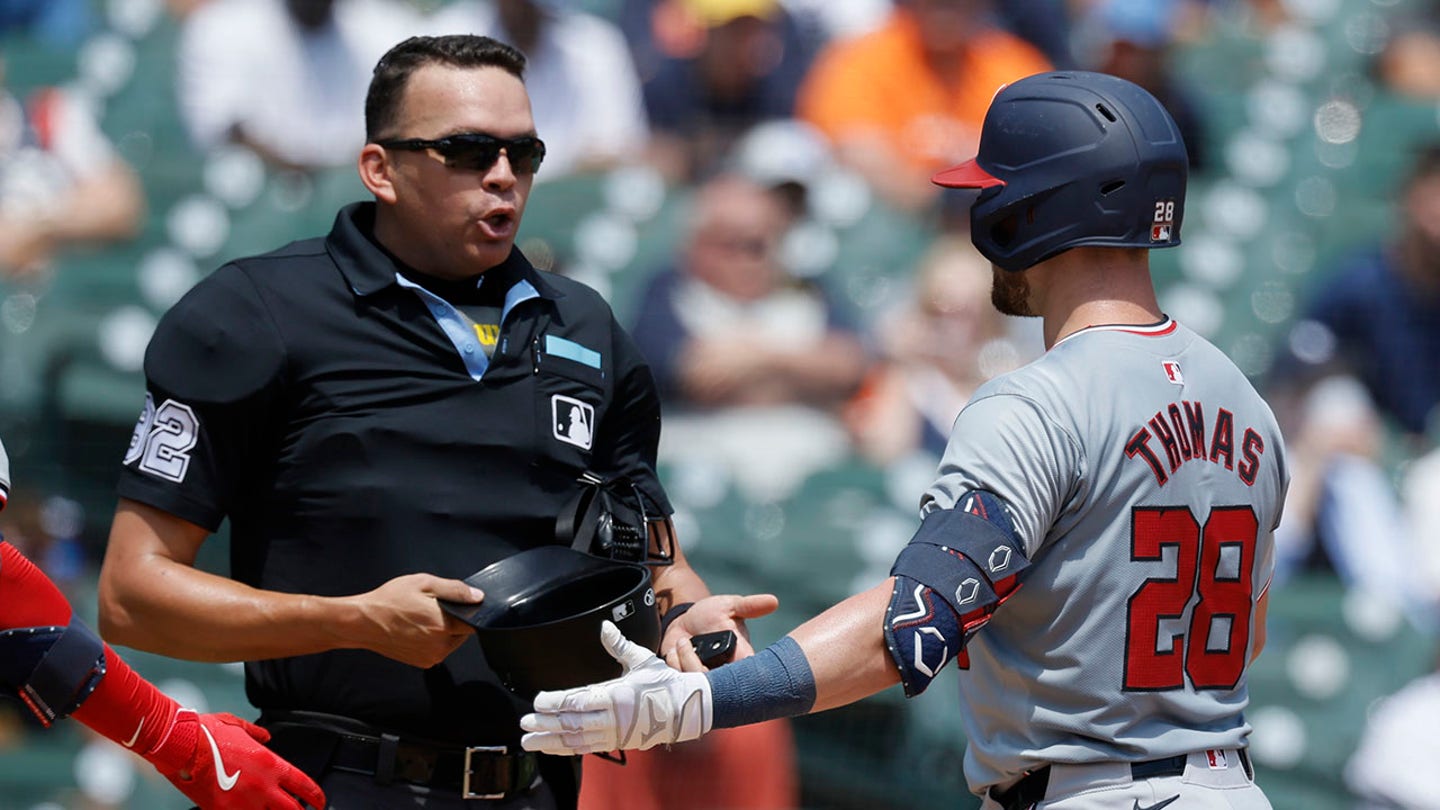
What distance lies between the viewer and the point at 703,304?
696cm

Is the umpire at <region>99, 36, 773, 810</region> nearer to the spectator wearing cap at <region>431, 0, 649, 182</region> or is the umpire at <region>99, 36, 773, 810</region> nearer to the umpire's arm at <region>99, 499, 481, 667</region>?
the umpire's arm at <region>99, 499, 481, 667</region>

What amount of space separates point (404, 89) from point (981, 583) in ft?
4.87

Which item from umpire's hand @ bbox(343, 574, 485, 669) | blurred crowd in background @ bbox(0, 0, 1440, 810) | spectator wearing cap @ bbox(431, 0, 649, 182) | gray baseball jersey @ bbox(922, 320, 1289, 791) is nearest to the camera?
gray baseball jersey @ bbox(922, 320, 1289, 791)

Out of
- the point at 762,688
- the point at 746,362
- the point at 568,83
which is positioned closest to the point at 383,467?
the point at 762,688

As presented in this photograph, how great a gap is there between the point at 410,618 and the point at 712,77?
17.8 feet

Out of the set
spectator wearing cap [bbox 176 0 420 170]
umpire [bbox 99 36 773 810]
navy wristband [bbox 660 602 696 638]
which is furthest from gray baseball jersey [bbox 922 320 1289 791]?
spectator wearing cap [bbox 176 0 420 170]

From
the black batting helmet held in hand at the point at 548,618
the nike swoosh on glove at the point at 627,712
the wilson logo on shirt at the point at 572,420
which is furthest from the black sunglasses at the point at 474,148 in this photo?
the nike swoosh on glove at the point at 627,712

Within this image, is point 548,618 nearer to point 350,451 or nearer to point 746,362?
point 350,451

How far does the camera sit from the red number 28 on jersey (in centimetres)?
242

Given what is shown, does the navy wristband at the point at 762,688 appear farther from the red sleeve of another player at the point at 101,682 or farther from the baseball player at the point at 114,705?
the red sleeve of another player at the point at 101,682

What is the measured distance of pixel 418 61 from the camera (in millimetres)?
3068

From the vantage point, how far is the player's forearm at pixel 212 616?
267 cm

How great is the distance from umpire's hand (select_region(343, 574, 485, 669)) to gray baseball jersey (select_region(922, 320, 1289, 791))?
2.53 feet

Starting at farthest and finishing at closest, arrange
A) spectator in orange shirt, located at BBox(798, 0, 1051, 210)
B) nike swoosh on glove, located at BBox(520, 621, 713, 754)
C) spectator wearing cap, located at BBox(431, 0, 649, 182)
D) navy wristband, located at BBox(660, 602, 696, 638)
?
spectator in orange shirt, located at BBox(798, 0, 1051, 210), spectator wearing cap, located at BBox(431, 0, 649, 182), navy wristband, located at BBox(660, 602, 696, 638), nike swoosh on glove, located at BBox(520, 621, 713, 754)
